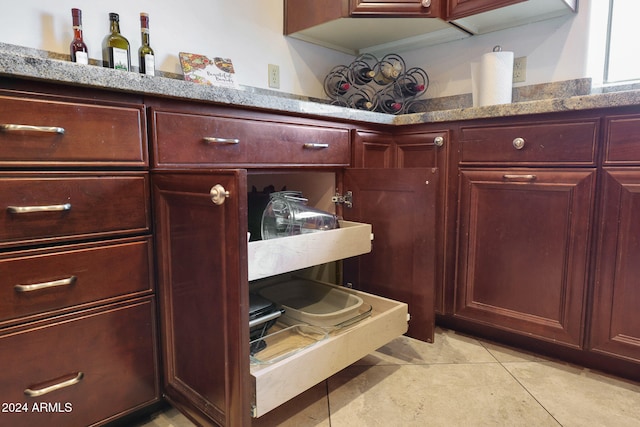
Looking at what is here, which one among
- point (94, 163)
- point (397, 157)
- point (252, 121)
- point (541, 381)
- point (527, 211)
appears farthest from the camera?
point (397, 157)

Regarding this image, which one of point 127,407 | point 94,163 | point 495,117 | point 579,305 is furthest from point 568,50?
point 127,407

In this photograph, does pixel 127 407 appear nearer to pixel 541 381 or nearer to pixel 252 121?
pixel 252 121

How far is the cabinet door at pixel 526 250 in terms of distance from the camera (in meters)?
1.30

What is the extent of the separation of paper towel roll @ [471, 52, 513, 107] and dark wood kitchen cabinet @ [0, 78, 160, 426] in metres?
1.47

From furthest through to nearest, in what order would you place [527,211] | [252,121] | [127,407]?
[527,211], [252,121], [127,407]

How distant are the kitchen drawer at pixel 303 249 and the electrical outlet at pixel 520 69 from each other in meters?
1.19

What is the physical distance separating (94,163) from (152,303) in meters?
0.38

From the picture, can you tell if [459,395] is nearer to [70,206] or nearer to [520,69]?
[70,206]

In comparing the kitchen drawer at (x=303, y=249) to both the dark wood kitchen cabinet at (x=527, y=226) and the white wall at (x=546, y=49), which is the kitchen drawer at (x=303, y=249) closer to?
the dark wood kitchen cabinet at (x=527, y=226)

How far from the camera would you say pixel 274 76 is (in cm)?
191

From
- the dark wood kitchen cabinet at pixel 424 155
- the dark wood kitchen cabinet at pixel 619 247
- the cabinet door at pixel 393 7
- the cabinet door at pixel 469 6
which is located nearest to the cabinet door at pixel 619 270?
the dark wood kitchen cabinet at pixel 619 247

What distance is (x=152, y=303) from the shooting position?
3.30 ft

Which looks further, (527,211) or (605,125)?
(527,211)

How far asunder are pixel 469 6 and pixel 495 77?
33 centimetres
